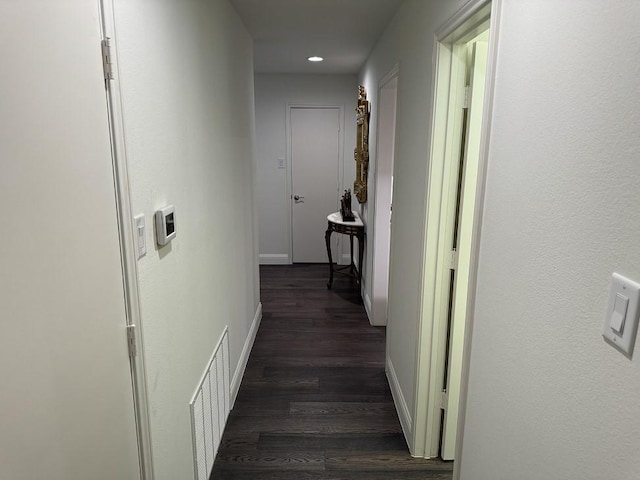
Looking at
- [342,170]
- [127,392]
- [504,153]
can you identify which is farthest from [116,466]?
[342,170]

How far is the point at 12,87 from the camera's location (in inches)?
27.9

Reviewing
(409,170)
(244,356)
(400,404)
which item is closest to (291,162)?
(244,356)

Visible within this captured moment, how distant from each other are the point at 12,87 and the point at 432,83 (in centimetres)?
160

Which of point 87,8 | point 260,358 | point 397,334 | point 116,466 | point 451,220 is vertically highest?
point 87,8

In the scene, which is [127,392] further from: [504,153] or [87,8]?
[504,153]

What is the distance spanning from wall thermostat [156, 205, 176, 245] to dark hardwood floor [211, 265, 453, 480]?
1.33 metres

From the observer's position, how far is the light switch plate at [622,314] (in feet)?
2.17

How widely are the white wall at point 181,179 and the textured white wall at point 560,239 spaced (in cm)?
101

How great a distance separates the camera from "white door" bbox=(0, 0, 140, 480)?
708 millimetres

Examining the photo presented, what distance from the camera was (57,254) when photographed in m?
0.84

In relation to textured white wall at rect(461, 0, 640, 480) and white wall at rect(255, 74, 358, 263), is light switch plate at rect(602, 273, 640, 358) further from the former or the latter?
white wall at rect(255, 74, 358, 263)

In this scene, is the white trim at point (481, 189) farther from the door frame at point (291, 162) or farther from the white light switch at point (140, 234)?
the door frame at point (291, 162)

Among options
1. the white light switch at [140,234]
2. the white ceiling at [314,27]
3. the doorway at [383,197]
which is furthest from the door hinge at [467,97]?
the doorway at [383,197]

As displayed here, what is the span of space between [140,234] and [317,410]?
1.82 metres
